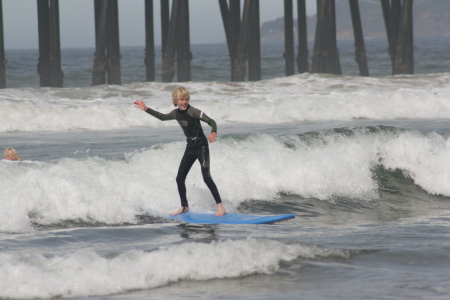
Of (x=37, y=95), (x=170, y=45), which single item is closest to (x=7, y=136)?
(x=37, y=95)

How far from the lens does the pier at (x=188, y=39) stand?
17.5 meters

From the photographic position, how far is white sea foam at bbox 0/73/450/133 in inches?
561

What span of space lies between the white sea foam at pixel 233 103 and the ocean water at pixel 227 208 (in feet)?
0.25

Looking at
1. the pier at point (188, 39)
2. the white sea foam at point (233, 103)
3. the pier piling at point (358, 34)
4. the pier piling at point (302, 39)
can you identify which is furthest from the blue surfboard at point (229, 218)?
the pier piling at point (302, 39)

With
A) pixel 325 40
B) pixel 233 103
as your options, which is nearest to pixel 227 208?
pixel 233 103

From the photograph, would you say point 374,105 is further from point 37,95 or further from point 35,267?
point 35,267

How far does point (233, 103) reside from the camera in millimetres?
16203

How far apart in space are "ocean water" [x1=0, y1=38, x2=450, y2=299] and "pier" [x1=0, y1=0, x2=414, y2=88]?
111 inches

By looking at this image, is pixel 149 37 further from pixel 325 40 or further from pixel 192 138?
pixel 192 138

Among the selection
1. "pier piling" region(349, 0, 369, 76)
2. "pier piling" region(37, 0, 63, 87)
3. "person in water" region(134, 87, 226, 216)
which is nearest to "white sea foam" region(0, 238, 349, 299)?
"person in water" region(134, 87, 226, 216)

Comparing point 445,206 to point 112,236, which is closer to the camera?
point 112,236

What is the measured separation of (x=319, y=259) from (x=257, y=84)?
15383 millimetres

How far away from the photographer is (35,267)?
4465 mm

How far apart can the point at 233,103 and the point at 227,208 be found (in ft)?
29.4
